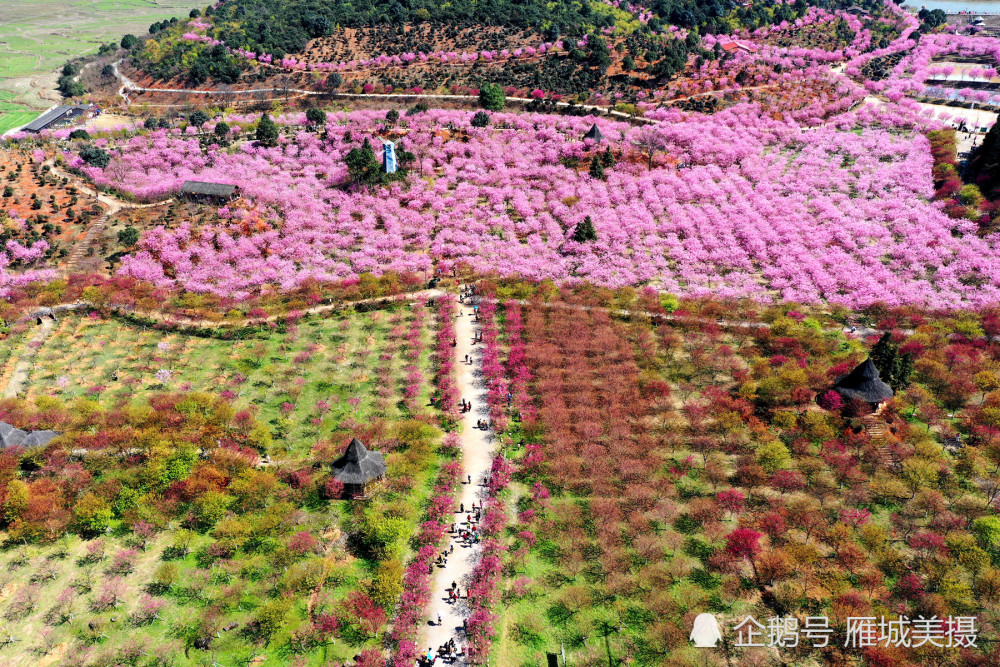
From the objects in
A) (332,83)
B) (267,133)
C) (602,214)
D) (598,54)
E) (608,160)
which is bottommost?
(602,214)

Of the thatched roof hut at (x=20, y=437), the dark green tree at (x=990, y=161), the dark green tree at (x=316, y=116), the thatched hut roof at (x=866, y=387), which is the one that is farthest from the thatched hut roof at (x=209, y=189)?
the dark green tree at (x=990, y=161)

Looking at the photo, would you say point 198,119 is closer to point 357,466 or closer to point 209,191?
point 209,191

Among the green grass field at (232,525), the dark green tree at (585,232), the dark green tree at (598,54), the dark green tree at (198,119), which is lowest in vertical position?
the green grass field at (232,525)

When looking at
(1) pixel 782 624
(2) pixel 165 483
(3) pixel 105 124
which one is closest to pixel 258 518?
(2) pixel 165 483

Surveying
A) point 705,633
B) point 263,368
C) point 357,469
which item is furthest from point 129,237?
point 705,633

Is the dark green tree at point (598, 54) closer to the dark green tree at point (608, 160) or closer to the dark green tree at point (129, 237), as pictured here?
the dark green tree at point (608, 160)

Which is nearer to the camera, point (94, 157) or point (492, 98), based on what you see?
point (94, 157)

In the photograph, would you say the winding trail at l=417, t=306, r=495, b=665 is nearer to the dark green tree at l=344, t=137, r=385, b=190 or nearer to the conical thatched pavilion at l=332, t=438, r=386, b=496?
the conical thatched pavilion at l=332, t=438, r=386, b=496
